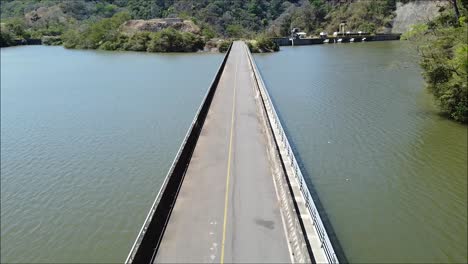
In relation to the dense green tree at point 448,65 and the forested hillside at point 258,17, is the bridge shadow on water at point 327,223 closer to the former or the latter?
the dense green tree at point 448,65

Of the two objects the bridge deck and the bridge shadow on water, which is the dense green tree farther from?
the bridge deck

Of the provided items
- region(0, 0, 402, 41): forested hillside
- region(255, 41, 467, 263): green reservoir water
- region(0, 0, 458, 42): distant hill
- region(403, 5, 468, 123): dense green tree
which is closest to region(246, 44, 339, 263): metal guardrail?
region(255, 41, 467, 263): green reservoir water

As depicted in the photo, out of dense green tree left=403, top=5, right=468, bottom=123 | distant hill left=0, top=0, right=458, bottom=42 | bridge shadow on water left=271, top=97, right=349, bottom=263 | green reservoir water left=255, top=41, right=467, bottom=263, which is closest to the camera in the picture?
bridge shadow on water left=271, top=97, right=349, bottom=263

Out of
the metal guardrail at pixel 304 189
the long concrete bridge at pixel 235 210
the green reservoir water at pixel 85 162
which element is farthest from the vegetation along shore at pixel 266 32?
the green reservoir water at pixel 85 162

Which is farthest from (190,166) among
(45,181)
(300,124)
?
(300,124)

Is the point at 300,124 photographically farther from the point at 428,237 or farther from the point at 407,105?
the point at 428,237

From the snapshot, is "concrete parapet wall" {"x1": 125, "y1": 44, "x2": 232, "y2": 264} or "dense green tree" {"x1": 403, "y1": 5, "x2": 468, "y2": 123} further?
"dense green tree" {"x1": 403, "y1": 5, "x2": 468, "y2": 123}
